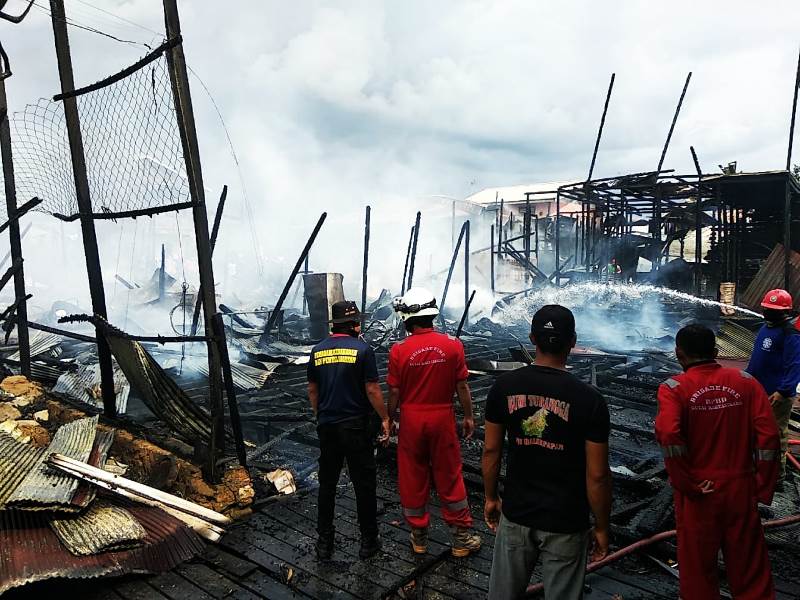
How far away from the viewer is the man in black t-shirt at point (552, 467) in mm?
2371

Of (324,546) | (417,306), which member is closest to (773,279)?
(417,306)

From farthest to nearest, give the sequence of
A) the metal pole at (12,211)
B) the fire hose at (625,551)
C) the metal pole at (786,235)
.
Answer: the metal pole at (786,235)
the metal pole at (12,211)
the fire hose at (625,551)

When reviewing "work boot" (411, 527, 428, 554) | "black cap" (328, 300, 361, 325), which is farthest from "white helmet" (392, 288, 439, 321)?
"work boot" (411, 527, 428, 554)

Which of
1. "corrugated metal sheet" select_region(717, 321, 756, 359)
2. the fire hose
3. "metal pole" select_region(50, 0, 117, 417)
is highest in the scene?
"metal pole" select_region(50, 0, 117, 417)

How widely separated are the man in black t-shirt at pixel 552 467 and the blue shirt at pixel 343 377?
158 cm

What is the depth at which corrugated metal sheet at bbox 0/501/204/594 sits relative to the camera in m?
3.08

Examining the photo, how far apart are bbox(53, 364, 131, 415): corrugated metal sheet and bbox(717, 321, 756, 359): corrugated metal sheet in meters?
12.1

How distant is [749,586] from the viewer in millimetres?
2779

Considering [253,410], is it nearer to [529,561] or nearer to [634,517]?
[634,517]

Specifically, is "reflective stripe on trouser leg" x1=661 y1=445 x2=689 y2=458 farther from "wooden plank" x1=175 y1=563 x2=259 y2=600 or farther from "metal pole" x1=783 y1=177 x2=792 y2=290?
"metal pole" x1=783 y1=177 x2=792 y2=290

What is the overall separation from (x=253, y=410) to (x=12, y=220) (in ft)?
12.9

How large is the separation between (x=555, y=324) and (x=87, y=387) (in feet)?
22.5

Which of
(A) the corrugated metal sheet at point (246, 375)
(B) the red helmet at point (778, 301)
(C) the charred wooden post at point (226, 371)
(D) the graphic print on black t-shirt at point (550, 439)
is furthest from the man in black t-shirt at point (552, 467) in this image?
(A) the corrugated metal sheet at point (246, 375)

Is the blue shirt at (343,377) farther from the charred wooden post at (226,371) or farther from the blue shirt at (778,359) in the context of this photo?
the blue shirt at (778,359)
